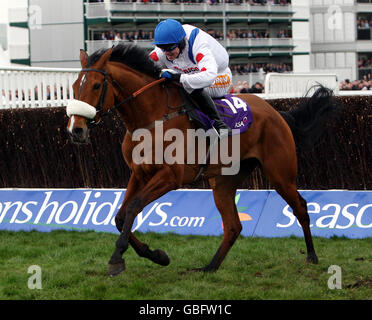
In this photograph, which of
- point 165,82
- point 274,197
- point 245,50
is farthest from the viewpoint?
point 245,50

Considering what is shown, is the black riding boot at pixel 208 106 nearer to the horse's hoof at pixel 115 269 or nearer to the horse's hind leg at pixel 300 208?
the horse's hind leg at pixel 300 208

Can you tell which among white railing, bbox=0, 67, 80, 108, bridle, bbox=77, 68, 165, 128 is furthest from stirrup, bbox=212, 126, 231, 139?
white railing, bbox=0, 67, 80, 108

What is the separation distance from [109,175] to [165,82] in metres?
3.79

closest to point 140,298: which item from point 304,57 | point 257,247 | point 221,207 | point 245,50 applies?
point 221,207

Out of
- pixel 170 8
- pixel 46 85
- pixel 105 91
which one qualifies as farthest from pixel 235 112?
pixel 170 8

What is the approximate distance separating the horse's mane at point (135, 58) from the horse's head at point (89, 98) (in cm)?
14

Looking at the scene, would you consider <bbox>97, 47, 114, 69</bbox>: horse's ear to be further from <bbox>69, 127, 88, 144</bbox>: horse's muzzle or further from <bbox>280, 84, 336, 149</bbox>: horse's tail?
<bbox>280, 84, 336, 149</bbox>: horse's tail

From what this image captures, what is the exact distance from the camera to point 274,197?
7.27m

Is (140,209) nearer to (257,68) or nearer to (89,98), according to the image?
(89,98)

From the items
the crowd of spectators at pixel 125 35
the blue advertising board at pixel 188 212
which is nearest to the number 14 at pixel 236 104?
the blue advertising board at pixel 188 212

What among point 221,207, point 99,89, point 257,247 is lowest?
point 257,247

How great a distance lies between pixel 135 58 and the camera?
5.09 metres

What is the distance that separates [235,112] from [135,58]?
3.29 ft

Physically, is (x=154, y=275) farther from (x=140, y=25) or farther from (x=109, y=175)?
(x=140, y=25)
